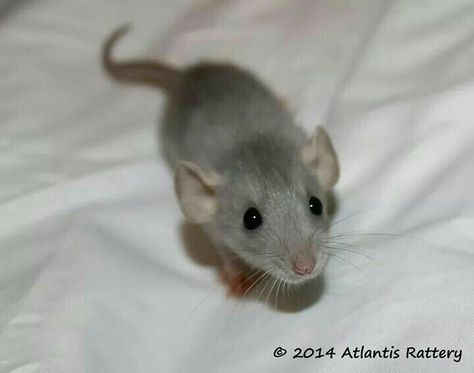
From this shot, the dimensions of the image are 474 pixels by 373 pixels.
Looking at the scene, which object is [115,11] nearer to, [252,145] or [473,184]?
[252,145]

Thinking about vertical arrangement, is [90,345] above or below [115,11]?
below

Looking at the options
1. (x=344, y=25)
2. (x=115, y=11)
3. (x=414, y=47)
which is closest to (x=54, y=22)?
(x=115, y=11)

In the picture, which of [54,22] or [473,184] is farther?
[54,22]

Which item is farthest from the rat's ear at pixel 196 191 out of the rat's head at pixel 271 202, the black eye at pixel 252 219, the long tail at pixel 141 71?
the long tail at pixel 141 71

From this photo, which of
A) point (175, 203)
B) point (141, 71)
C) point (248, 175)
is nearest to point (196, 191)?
point (248, 175)

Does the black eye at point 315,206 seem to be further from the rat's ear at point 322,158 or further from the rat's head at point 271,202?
the rat's ear at point 322,158
